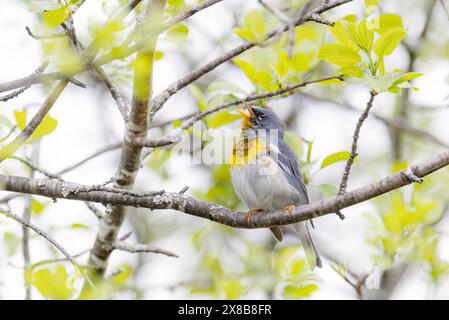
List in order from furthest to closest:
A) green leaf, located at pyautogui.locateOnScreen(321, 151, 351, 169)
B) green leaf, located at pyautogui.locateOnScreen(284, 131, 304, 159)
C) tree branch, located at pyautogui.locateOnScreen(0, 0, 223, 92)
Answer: green leaf, located at pyautogui.locateOnScreen(284, 131, 304, 159) → green leaf, located at pyautogui.locateOnScreen(321, 151, 351, 169) → tree branch, located at pyautogui.locateOnScreen(0, 0, 223, 92)

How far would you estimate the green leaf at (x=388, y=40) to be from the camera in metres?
2.68

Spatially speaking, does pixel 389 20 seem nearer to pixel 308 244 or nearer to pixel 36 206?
pixel 308 244

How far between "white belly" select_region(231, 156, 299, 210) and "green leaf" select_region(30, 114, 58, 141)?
5.81ft

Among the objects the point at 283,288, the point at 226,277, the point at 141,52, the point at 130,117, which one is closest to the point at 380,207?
the point at 283,288

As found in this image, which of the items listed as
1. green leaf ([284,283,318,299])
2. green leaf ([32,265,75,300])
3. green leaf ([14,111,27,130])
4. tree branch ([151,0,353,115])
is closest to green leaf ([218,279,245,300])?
green leaf ([284,283,318,299])

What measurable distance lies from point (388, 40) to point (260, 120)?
7.83ft

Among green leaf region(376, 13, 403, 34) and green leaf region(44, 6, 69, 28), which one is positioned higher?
green leaf region(376, 13, 403, 34)

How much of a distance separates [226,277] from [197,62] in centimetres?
333

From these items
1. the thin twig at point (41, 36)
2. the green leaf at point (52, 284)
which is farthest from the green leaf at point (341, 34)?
the green leaf at point (52, 284)

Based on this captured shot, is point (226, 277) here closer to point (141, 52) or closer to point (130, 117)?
point (130, 117)

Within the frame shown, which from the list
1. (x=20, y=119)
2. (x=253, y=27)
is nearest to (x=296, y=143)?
(x=253, y=27)

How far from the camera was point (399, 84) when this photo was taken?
2.66m

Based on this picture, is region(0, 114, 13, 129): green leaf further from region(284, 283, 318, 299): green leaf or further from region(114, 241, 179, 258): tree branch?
region(284, 283, 318, 299): green leaf

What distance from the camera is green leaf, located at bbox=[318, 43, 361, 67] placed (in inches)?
106
